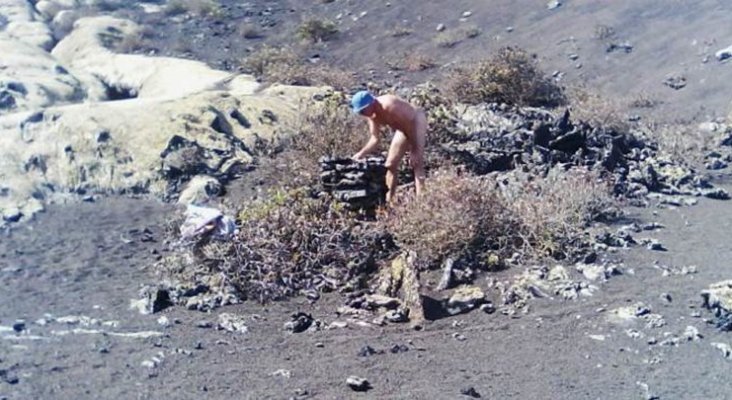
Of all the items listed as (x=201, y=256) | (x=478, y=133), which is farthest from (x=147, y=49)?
(x=201, y=256)

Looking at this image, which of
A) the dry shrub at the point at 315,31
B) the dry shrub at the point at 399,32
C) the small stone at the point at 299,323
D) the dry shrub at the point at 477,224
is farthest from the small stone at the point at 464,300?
the dry shrub at the point at 315,31

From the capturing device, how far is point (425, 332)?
22.1 feet

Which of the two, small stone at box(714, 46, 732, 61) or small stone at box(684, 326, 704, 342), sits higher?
small stone at box(684, 326, 704, 342)

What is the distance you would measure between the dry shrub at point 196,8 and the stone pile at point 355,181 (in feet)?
41.0

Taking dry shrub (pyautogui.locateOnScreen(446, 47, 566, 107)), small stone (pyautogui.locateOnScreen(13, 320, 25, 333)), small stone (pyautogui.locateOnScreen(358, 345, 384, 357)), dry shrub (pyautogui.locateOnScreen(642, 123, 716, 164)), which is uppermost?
small stone (pyautogui.locateOnScreen(13, 320, 25, 333))

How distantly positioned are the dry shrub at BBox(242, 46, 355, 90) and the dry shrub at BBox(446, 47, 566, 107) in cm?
188

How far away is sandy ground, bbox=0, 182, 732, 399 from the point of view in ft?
19.0

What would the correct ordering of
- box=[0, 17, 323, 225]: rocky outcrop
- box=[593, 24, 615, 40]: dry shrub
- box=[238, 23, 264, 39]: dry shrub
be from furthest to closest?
box=[238, 23, 264, 39]: dry shrub → box=[593, 24, 615, 40]: dry shrub → box=[0, 17, 323, 225]: rocky outcrop

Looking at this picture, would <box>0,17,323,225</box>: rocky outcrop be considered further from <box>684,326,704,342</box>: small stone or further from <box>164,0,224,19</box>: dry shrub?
<box>164,0,224,19</box>: dry shrub

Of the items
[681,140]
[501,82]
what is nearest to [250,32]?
[501,82]

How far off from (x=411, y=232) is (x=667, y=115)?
257 inches

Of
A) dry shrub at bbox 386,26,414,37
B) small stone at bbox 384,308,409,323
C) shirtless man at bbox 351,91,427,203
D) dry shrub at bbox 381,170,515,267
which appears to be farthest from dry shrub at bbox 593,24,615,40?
small stone at bbox 384,308,409,323

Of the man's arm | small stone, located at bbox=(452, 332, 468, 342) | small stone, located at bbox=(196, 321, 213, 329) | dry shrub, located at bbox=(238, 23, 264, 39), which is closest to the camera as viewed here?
small stone, located at bbox=(452, 332, 468, 342)

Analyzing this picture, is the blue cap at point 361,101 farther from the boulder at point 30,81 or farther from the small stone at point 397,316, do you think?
the boulder at point 30,81
